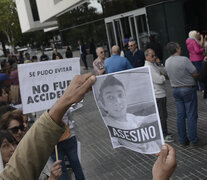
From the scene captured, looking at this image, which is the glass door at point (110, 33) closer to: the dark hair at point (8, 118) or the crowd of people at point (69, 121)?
the crowd of people at point (69, 121)

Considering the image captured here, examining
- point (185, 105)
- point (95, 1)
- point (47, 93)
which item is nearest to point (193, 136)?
point (185, 105)

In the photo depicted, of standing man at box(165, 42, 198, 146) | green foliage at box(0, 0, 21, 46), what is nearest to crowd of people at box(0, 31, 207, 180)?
standing man at box(165, 42, 198, 146)

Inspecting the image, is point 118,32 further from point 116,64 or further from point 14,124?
point 14,124

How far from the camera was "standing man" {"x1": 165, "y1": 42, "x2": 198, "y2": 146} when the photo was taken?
5.43 meters

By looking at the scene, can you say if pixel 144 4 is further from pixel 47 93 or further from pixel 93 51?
pixel 47 93

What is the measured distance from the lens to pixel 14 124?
3.10m

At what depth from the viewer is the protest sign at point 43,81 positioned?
11.7 ft

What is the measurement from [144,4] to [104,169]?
9.75m

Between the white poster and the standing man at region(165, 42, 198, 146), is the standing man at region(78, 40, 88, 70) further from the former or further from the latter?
the white poster

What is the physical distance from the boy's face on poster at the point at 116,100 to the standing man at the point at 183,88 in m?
3.37

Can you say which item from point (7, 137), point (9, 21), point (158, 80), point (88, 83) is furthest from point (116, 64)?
point (9, 21)

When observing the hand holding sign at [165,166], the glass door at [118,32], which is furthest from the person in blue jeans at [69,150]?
the glass door at [118,32]

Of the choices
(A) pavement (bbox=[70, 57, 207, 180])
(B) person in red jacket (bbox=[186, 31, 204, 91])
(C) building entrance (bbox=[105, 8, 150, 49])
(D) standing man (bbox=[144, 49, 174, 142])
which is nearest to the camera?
(A) pavement (bbox=[70, 57, 207, 180])

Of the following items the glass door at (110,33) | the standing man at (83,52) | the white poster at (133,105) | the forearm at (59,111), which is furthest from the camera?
the standing man at (83,52)
